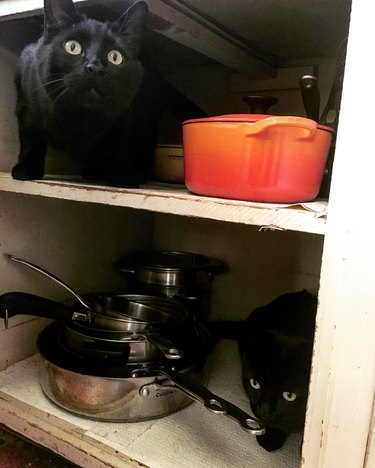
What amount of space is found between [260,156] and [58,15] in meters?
0.38

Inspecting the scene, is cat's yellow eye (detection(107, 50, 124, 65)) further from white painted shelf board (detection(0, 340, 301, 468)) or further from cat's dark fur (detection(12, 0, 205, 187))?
white painted shelf board (detection(0, 340, 301, 468))

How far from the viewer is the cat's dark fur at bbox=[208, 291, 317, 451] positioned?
66 cm

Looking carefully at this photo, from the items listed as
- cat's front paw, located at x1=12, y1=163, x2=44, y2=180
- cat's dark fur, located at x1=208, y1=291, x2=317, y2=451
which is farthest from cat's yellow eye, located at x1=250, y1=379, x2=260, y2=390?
cat's front paw, located at x1=12, y1=163, x2=44, y2=180

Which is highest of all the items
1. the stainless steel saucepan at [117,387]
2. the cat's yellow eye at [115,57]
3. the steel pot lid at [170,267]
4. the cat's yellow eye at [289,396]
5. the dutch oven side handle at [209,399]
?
the cat's yellow eye at [115,57]

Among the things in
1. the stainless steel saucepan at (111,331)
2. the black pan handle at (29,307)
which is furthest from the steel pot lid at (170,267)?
the black pan handle at (29,307)

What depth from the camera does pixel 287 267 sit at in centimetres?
105

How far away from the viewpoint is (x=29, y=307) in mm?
803

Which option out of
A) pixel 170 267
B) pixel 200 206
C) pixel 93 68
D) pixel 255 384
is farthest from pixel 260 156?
pixel 170 267

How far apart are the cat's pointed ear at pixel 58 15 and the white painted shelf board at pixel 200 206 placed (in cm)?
24

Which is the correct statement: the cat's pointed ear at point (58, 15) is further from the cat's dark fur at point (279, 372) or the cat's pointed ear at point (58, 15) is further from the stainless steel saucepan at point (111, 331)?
the cat's dark fur at point (279, 372)

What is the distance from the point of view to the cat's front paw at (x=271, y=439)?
66cm

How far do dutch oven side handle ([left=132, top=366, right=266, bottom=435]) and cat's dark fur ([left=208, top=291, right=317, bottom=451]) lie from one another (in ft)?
0.27

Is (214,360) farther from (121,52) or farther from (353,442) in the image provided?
(121,52)

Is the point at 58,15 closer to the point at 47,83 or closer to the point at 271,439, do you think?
the point at 47,83
